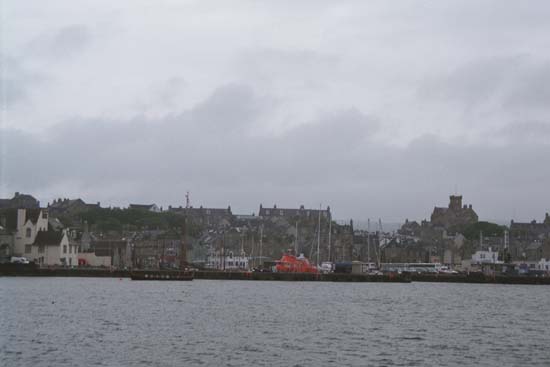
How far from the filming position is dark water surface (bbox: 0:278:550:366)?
4881 cm

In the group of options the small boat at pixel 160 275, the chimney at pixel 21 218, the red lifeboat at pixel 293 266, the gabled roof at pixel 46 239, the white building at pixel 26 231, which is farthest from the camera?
the red lifeboat at pixel 293 266

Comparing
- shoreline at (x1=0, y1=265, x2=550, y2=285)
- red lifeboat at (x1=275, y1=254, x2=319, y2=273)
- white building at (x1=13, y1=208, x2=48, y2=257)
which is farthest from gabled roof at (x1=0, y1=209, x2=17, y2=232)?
red lifeboat at (x1=275, y1=254, x2=319, y2=273)

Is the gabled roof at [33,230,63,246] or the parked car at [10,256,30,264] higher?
the gabled roof at [33,230,63,246]

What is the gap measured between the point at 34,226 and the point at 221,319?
285 feet

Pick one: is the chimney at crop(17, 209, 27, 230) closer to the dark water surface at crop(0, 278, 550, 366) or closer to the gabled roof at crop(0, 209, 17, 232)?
the gabled roof at crop(0, 209, 17, 232)

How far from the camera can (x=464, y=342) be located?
58.3 meters

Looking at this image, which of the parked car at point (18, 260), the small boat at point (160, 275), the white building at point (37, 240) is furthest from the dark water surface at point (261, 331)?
the white building at point (37, 240)

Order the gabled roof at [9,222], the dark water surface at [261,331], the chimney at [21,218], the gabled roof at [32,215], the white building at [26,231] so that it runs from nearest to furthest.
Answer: the dark water surface at [261,331] < the chimney at [21,218] < the white building at [26,231] < the gabled roof at [32,215] < the gabled roof at [9,222]

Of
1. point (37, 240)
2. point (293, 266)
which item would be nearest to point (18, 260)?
point (37, 240)

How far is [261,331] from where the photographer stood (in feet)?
204

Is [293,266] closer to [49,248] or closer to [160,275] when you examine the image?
[160,275]

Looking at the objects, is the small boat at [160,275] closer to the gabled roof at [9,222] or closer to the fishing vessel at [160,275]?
the fishing vessel at [160,275]

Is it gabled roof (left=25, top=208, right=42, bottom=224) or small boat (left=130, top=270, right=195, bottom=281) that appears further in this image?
gabled roof (left=25, top=208, right=42, bottom=224)

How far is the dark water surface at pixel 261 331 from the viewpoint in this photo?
48812 mm
